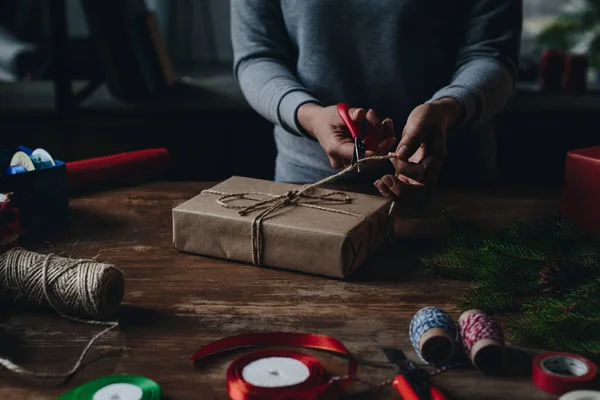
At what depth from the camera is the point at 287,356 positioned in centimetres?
76

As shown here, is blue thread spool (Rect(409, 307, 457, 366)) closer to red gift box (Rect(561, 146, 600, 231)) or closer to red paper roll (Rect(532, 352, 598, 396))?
red paper roll (Rect(532, 352, 598, 396))

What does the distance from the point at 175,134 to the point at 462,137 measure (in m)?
1.05

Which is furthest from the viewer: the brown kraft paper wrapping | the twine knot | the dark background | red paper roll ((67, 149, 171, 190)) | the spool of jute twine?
the dark background

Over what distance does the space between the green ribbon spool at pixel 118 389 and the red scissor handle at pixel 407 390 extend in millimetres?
228

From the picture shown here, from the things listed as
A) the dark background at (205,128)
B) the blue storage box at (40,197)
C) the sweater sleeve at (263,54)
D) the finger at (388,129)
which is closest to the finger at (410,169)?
the finger at (388,129)

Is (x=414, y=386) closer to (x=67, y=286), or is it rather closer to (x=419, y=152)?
(x=67, y=286)

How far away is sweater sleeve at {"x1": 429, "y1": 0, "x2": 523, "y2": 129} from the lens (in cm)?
144

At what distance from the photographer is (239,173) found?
244cm

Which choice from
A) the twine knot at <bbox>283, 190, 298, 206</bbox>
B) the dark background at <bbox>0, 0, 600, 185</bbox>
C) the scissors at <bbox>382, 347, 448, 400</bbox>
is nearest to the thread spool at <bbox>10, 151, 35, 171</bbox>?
the twine knot at <bbox>283, 190, 298, 206</bbox>

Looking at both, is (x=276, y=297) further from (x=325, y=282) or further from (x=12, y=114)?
(x=12, y=114)

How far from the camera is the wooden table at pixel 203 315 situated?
74 centimetres

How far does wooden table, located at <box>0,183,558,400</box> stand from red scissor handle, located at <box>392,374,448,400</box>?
0.04 feet

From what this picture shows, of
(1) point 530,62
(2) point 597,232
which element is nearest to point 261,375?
(2) point 597,232

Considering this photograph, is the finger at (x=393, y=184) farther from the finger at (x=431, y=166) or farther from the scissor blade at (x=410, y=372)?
the scissor blade at (x=410, y=372)
